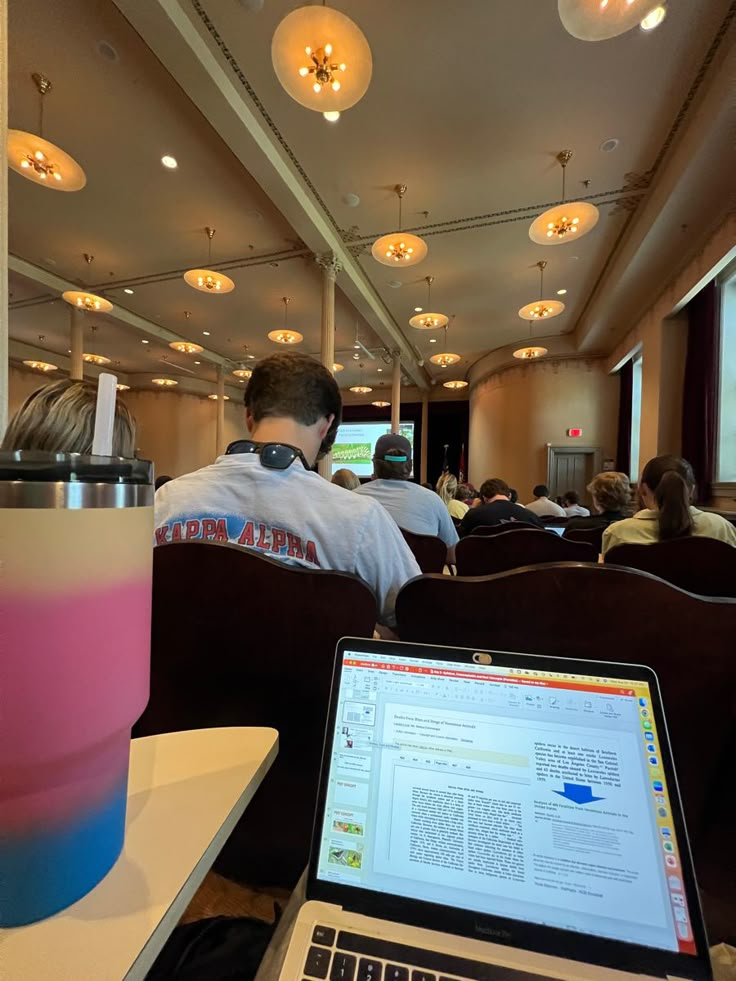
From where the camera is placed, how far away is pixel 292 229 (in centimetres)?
517

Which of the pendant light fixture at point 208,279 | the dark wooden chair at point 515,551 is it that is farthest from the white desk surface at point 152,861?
the pendant light fixture at point 208,279

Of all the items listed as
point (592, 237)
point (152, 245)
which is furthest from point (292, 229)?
point (592, 237)

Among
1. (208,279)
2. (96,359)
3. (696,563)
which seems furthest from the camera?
(96,359)

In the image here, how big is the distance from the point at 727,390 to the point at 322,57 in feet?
18.0

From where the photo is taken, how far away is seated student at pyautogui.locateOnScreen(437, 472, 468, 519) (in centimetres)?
434

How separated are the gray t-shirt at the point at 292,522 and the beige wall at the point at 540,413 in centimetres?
879

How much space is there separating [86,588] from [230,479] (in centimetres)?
67

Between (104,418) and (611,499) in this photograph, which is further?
(611,499)

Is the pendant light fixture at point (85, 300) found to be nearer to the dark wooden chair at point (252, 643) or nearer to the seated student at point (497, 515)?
the seated student at point (497, 515)

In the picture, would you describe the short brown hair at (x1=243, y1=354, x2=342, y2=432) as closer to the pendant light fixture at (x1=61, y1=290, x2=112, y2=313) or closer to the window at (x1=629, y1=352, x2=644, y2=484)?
the pendant light fixture at (x1=61, y1=290, x2=112, y2=313)

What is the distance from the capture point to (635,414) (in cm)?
790

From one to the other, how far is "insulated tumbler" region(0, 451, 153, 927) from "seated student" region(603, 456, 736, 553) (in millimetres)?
1845

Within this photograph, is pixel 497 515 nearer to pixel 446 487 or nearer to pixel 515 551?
pixel 515 551

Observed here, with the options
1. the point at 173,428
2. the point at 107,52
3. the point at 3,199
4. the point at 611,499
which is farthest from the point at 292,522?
the point at 173,428
